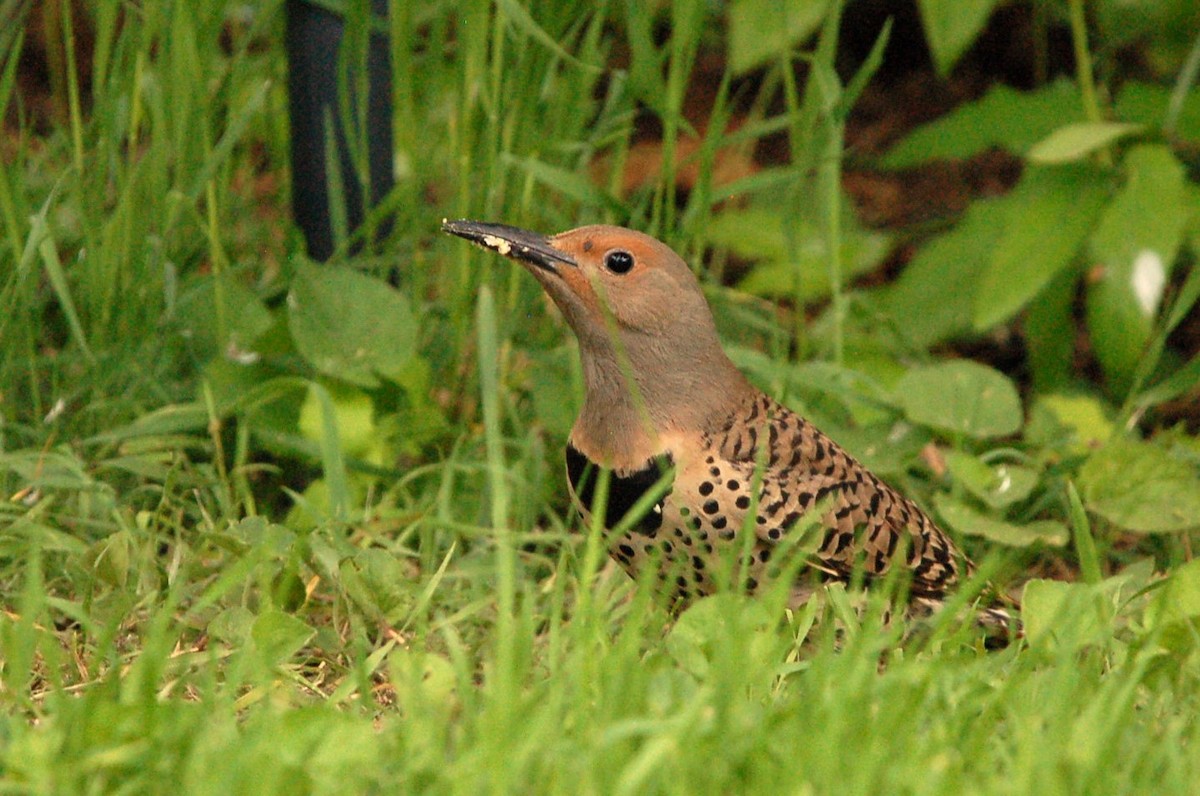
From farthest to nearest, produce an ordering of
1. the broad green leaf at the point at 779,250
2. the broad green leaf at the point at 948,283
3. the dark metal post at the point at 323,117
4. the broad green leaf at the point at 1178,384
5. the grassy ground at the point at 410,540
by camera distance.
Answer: the broad green leaf at the point at 779,250 → the broad green leaf at the point at 948,283 → the dark metal post at the point at 323,117 → the broad green leaf at the point at 1178,384 → the grassy ground at the point at 410,540

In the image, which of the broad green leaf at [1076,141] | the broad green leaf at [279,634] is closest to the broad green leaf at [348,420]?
the broad green leaf at [279,634]

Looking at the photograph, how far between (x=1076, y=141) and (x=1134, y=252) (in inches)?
13.5

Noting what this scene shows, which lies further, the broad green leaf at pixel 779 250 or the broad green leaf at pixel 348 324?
the broad green leaf at pixel 779 250

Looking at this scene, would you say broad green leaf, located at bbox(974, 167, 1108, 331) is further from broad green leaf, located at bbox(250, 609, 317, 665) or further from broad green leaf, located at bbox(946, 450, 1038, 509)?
broad green leaf, located at bbox(250, 609, 317, 665)

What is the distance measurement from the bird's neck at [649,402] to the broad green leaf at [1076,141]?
1.23 metres

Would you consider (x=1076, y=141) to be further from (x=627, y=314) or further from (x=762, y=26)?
(x=627, y=314)

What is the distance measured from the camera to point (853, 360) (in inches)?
194

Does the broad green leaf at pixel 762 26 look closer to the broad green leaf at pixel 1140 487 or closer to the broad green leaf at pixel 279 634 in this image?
the broad green leaf at pixel 1140 487

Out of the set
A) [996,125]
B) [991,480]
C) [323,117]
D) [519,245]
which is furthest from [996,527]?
[323,117]

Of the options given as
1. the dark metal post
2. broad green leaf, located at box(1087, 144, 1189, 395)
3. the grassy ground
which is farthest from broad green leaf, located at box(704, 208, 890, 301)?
the dark metal post

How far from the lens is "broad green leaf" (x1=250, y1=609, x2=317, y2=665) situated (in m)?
3.26

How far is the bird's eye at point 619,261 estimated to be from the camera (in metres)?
3.72

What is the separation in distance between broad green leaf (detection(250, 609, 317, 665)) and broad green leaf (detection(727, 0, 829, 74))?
224 centimetres

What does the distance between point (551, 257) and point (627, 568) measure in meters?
0.68
